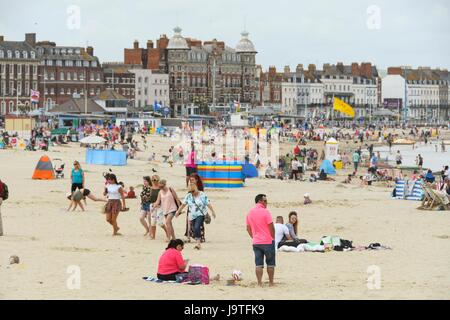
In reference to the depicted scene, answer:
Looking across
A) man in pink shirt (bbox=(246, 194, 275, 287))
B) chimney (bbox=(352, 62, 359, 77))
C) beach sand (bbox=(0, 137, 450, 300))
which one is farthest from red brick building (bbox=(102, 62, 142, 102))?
man in pink shirt (bbox=(246, 194, 275, 287))

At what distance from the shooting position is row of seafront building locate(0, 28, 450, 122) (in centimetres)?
10500

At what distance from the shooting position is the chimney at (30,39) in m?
106

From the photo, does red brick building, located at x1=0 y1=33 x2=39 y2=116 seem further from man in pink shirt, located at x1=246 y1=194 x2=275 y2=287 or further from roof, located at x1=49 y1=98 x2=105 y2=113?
man in pink shirt, located at x1=246 y1=194 x2=275 y2=287

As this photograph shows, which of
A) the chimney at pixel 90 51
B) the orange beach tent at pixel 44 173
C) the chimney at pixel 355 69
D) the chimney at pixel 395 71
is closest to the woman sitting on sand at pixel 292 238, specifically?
the orange beach tent at pixel 44 173

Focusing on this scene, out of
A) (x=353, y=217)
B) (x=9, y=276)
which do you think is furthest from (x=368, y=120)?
(x=9, y=276)

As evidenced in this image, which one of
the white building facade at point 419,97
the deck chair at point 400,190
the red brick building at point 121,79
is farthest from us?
the white building facade at point 419,97

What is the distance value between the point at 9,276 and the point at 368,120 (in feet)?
440

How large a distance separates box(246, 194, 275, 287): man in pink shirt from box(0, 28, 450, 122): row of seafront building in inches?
3172

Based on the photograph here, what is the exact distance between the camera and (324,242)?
17.5 metres

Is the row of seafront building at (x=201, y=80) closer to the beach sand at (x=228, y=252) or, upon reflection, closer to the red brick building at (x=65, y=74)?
the red brick building at (x=65, y=74)

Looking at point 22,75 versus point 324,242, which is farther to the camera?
point 22,75

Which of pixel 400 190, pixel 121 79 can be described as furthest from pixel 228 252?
pixel 121 79

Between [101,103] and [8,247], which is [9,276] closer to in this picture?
[8,247]

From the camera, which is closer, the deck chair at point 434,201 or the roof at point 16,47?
the deck chair at point 434,201
